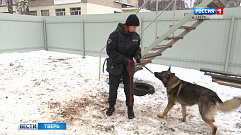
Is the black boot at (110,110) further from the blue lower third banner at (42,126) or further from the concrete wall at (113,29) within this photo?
the concrete wall at (113,29)

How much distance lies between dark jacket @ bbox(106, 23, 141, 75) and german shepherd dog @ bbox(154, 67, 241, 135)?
2.33ft

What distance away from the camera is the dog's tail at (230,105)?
8.36 feet

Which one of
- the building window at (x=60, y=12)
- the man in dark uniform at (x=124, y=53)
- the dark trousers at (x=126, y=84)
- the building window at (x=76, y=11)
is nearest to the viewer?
the man in dark uniform at (x=124, y=53)

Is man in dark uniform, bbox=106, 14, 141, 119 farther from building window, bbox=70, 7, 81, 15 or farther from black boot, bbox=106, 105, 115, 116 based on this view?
building window, bbox=70, 7, 81, 15

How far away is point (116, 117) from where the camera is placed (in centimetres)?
335

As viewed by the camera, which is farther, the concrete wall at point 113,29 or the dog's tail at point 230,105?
the concrete wall at point 113,29

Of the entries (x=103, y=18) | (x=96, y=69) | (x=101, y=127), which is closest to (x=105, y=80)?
(x=96, y=69)

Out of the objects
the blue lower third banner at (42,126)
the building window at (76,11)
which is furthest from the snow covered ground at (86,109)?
the building window at (76,11)

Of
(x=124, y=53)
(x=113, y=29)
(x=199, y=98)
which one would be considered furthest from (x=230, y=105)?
(x=113, y=29)

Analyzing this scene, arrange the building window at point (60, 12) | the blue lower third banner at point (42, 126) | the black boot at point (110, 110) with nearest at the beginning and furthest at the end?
the blue lower third banner at point (42, 126) < the black boot at point (110, 110) < the building window at point (60, 12)

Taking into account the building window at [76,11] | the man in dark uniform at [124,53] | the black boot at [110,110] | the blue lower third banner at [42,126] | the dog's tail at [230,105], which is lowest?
the blue lower third banner at [42,126]

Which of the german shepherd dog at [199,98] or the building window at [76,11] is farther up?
the building window at [76,11]

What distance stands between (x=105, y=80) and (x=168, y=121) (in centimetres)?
278

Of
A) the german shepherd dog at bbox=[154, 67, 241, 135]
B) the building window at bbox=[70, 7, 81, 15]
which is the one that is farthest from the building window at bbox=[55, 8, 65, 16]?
the german shepherd dog at bbox=[154, 67, 241, 135]
